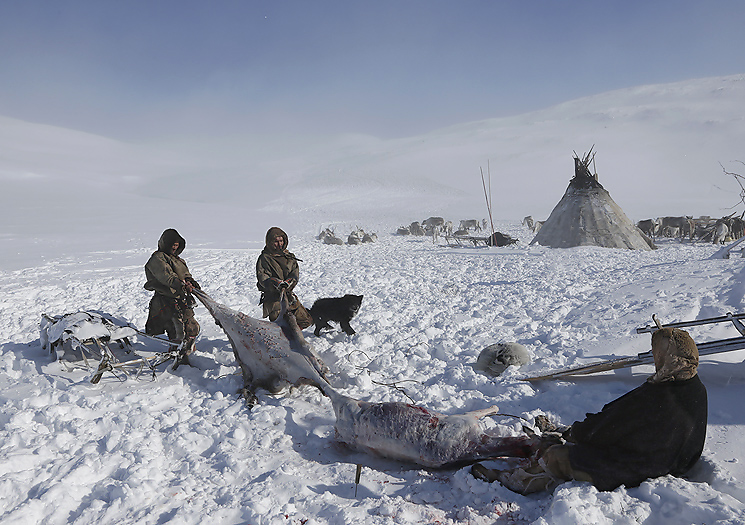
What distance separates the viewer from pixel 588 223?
13.8 metres

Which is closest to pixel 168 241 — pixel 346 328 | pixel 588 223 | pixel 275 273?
pixel 275 273

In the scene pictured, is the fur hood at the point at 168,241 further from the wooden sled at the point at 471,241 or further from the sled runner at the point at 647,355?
the wooden sled at the point at 471,241

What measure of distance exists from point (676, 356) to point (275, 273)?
4.03 meters

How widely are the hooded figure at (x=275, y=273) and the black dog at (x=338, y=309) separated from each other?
0.19 m

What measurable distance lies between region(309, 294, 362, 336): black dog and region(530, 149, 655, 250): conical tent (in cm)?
1058

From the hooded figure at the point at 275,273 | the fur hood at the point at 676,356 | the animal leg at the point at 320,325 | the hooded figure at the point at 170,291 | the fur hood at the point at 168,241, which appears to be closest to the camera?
the fur hood at the point at 676,356

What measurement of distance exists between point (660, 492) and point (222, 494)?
2.40 m

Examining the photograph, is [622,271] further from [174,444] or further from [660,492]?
[174,444]

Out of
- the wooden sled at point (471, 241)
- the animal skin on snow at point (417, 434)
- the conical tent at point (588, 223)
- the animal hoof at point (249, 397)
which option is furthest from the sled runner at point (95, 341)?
the wooden sled at point (471, 241)

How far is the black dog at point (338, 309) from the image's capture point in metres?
5.43

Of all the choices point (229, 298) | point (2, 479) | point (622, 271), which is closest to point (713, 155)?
point (622, 271)

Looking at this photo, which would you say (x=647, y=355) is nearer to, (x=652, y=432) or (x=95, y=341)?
(x=652, y=432)

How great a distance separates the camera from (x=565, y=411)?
3.43 meters

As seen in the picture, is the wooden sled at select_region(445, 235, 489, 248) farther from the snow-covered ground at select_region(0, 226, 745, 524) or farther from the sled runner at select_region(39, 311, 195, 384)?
the sled runner at select_region(39, 311, 195, 384)
